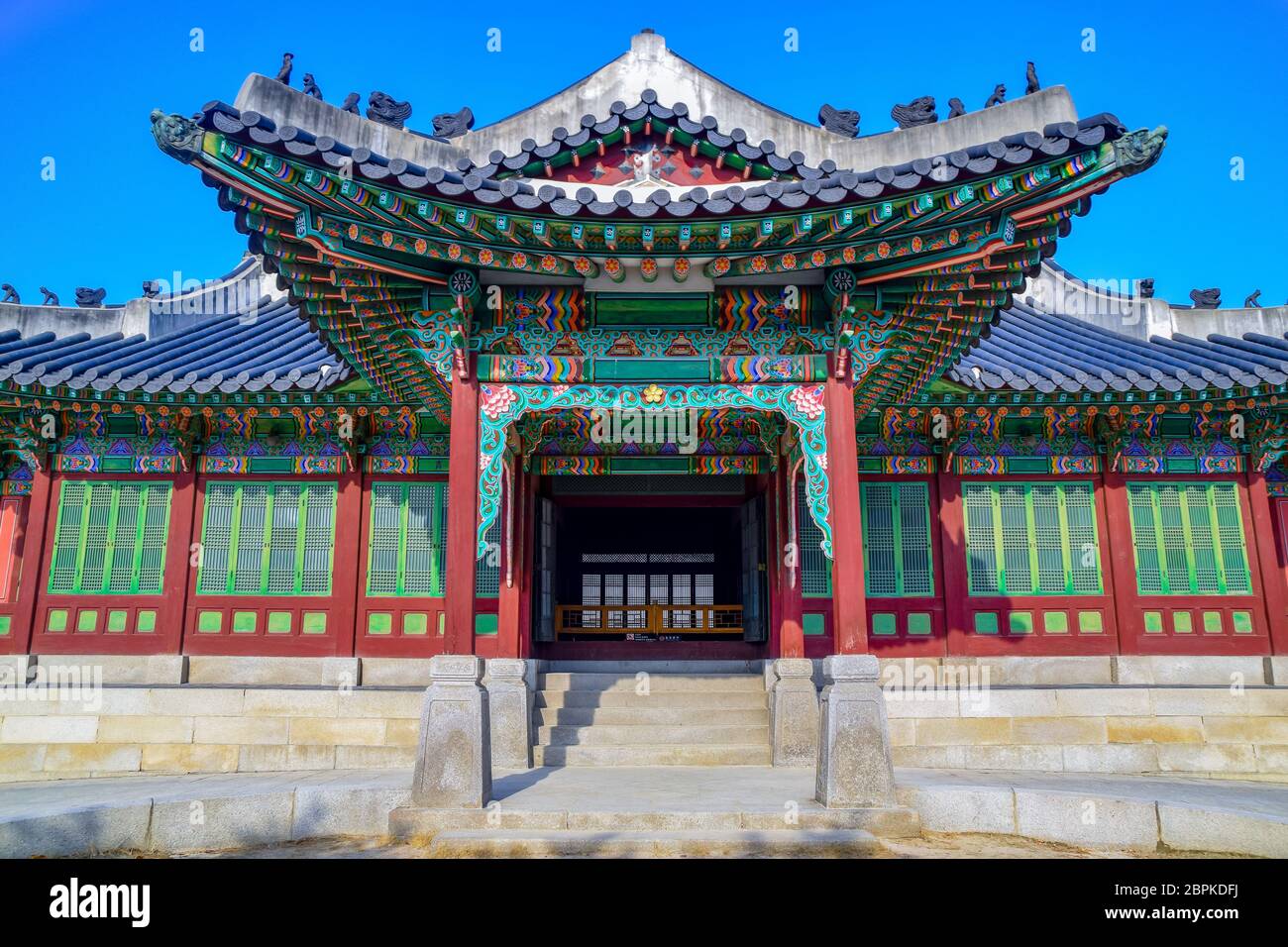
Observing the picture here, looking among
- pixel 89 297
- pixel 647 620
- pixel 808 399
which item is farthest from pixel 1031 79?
pixel 89 297

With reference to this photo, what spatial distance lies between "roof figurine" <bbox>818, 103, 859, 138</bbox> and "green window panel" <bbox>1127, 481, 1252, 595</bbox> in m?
7.59

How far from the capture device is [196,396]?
39.3 feet

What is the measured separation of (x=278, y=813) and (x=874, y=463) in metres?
9.16

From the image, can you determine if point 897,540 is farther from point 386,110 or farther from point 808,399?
point 386,110

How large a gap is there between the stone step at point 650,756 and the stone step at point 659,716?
0.73 m

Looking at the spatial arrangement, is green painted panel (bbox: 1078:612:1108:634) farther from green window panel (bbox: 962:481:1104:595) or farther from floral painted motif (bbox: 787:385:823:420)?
floral painted motif (bbox: 787:385:823:420)

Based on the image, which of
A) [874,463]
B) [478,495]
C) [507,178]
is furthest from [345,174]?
[874,463]

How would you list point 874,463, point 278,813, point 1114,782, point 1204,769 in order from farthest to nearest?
point 874,463 → point 1204,769 → point 1114,782 → point 278,813

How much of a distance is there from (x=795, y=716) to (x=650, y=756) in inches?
66.5

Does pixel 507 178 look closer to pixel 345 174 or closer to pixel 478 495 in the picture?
pixel 345 174

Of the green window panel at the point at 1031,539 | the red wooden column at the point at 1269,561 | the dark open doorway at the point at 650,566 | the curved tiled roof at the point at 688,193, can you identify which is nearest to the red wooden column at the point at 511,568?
the dark open doorway at the point at 650,566

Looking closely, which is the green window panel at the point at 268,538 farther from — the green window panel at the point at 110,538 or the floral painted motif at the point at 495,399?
the floral painted motif at the point at 495,399

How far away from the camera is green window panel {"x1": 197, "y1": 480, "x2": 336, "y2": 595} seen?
42.5 ft

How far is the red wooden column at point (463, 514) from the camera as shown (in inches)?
313
